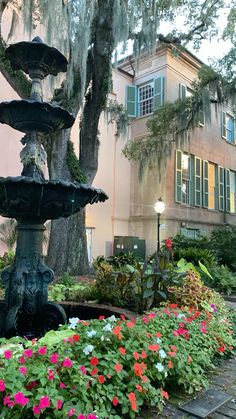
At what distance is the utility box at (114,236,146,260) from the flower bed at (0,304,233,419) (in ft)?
39.7

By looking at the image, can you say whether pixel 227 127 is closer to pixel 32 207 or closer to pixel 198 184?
pixel 198 184

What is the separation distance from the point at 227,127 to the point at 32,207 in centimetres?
1875

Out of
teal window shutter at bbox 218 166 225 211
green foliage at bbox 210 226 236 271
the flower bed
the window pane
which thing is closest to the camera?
the flower bed

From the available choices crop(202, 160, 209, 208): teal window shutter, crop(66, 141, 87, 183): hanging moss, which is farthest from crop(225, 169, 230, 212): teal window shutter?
crop(66, 141, 87, 183): hanging moss

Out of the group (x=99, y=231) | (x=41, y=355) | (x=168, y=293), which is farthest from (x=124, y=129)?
(x=41, y=355)

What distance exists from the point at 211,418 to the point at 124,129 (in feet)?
37.0

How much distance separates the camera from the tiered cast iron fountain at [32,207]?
350 centimetres

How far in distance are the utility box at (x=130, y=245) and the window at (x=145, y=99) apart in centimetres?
586

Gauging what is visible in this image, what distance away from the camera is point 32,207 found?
11.8 feet

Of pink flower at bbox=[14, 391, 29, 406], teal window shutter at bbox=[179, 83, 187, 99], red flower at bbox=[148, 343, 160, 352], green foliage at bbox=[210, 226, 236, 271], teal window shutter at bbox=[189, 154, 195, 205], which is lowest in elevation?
pink flower at bbox=[14, 391, 29, 406]

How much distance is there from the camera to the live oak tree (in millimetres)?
8289

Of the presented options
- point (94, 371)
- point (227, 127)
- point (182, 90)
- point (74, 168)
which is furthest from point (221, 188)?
point (94, 371)

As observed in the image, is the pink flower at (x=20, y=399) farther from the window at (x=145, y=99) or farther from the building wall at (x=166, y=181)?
the window at (x=145, y=99)

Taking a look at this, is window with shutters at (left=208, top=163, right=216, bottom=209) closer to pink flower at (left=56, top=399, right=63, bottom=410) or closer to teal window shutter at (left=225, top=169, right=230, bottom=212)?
teal window shutter at (left=225, top=169, right=230, bottom=212)
